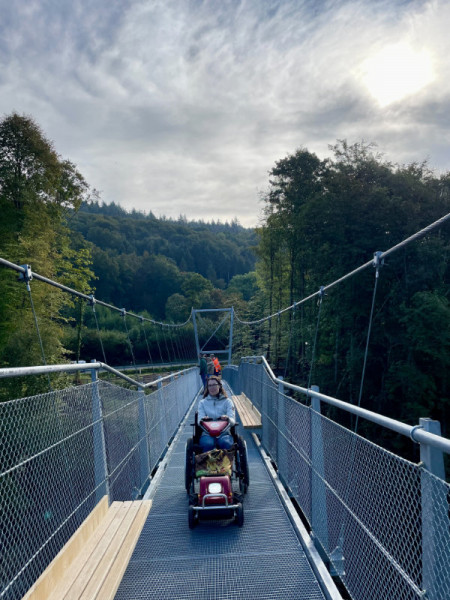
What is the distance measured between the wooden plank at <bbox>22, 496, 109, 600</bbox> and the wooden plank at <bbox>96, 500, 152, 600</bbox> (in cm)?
17

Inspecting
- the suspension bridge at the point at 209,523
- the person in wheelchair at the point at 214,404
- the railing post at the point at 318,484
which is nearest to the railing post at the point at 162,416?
the person in wheelchair at the point at 214,404

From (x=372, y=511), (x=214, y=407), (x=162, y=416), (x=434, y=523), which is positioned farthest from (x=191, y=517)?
(x=162, y=416)

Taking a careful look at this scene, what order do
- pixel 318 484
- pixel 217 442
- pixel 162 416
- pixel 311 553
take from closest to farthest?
1. pixel 311 553
2. pixel 318 484
3. pixel 217 442
4. pixel 162 416

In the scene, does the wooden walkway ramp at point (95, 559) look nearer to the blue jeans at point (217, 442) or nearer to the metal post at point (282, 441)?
the blue jeans at point (217, 442)

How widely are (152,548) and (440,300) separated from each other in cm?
1370

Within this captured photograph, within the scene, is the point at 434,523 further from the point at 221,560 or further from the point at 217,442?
the point at 217,442

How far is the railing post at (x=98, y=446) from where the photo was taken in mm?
2725

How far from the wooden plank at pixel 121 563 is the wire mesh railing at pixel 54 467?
0.85 ft

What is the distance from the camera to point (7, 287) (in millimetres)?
12977

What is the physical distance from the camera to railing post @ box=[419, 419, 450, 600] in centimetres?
133

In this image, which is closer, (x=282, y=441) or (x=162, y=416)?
(x=282, y=441)

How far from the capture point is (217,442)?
372 cm

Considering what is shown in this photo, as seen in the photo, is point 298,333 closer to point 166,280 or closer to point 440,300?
point 440,300

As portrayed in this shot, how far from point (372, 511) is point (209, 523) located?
1.52 m
